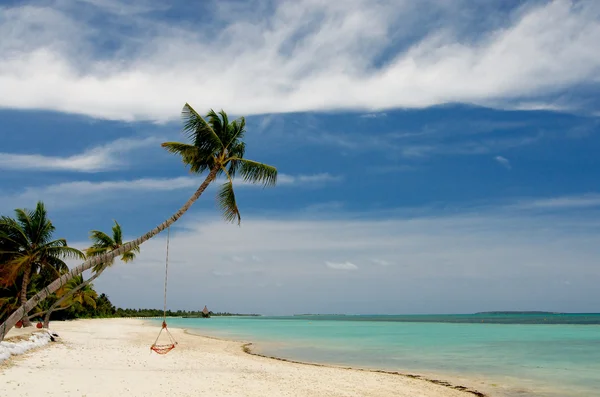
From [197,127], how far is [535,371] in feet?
56.4

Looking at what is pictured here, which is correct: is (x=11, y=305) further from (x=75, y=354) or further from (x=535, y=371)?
(x=535, y=371)

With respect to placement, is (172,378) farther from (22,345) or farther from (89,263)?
(22,345)

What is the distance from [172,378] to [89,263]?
3.86m

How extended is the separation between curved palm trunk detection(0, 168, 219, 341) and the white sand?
1233 millimetres

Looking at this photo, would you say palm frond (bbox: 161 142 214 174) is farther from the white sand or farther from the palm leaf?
the palm leaf

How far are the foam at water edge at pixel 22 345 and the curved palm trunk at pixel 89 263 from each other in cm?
155

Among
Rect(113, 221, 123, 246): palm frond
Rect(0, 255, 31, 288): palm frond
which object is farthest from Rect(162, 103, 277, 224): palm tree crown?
Rect(113, 221, 123, 246): palm frond

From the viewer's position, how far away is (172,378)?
42.4ft

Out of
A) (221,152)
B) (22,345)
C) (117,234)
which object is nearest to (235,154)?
(221,152)

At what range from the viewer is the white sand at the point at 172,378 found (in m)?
10.6

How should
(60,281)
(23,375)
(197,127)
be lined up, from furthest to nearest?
(197,127)
(60,281)
(23,375)

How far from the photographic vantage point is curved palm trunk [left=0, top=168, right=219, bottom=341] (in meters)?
11.6

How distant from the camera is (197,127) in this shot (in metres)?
15.5

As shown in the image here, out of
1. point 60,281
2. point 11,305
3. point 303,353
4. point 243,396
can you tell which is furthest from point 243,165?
point 11,305
